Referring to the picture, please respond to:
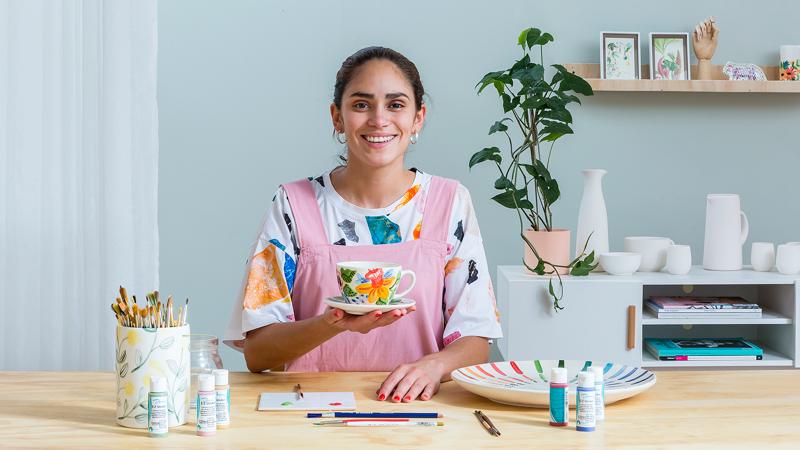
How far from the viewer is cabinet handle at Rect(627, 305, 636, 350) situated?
276 centimetres

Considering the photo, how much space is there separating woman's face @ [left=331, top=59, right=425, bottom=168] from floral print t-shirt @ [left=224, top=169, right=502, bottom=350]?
0.11m

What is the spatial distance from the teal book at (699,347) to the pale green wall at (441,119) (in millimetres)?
444

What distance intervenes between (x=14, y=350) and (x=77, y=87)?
709mm

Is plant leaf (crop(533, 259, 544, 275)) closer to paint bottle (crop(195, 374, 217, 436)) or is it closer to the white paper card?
the white paper card

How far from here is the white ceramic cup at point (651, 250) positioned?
292cm

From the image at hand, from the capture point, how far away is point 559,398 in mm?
1253

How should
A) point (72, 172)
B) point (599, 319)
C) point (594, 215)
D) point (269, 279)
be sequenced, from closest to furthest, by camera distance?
1. point (269, 279)
2. point (72, 172)
3. point (599, 319)
4. point (594, 215)

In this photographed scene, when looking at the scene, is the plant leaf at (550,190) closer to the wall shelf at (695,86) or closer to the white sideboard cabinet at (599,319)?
the white sideboard cabinet at (599,319)

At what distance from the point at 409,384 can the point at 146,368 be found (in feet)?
1.35

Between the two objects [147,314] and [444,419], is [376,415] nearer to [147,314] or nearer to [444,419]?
[444,419]

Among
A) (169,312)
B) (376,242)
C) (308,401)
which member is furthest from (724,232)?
(169,312)

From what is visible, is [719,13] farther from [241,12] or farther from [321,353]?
[321,353]

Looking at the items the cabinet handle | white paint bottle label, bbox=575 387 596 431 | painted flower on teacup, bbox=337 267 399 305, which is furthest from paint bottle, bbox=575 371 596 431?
the cabinet handle

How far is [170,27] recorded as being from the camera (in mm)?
3070
